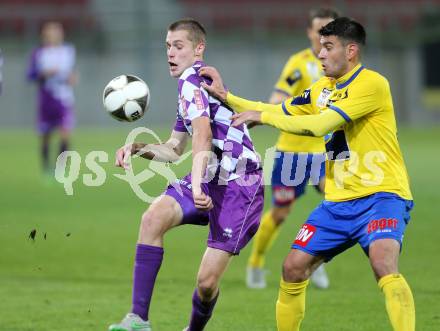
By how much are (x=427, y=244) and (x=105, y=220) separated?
4.21 meters

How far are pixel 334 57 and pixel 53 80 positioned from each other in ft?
42.9

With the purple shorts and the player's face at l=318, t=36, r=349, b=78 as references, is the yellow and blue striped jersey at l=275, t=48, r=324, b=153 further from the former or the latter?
the player's face at l=318, t=36, r=349, b=78

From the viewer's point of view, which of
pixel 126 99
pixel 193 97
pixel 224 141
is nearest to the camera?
pixel 193 97

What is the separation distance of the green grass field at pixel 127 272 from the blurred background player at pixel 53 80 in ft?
8.45

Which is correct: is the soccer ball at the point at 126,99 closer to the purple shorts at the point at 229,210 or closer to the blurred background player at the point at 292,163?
the purple shorts at the point at 229,210

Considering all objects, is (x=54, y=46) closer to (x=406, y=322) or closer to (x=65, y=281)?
(x=65, y=281)

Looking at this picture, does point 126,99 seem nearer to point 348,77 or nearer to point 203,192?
point 203,192

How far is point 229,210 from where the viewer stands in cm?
603

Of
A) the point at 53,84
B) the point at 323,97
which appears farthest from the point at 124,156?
the point at 53,84

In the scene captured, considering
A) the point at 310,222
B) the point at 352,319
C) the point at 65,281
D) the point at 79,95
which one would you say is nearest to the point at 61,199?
the point at 65,281

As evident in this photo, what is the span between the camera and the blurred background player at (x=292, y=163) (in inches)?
337

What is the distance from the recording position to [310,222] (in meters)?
5.79

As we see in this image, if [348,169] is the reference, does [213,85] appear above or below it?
above

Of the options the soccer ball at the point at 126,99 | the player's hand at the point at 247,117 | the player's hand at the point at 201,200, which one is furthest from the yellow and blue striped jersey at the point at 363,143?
the soccer ball at the point at 126,99
